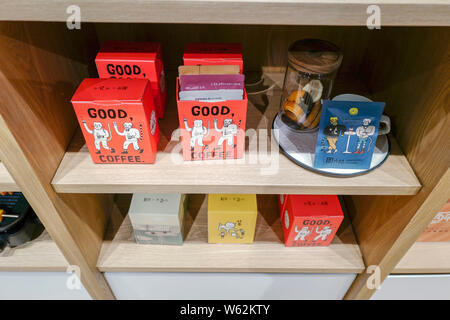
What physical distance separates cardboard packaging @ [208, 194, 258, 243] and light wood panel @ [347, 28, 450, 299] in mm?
407

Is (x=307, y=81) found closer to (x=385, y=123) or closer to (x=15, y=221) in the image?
(x=385, y=123)

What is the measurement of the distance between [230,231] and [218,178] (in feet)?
1.24

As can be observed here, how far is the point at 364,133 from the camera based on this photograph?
31.8 inches

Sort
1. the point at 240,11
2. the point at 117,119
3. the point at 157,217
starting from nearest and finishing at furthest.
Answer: the point at 240,11 → the point at 117,119 → the point at 157,217

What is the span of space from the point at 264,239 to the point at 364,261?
0.36m

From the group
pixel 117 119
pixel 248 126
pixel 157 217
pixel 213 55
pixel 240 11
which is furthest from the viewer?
pixel 157 217

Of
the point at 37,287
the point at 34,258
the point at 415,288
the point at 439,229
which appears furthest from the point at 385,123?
the point at 37,287

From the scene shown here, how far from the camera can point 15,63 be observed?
0.68m

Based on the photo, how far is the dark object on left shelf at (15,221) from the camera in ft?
3.72

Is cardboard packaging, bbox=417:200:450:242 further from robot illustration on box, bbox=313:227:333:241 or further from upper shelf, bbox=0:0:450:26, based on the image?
upper shelf, bbox=0:0:450:26

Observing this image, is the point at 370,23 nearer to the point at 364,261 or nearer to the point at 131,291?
the point at 364,261

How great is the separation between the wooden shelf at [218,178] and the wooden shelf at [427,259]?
470 mm

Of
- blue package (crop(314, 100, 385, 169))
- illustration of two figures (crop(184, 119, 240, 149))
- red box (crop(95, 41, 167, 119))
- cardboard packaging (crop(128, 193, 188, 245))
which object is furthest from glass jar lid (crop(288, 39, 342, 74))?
cardboard packaging (crop(128, 193, 188, 245))
